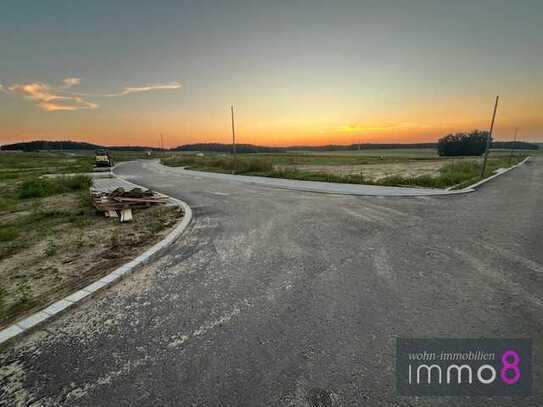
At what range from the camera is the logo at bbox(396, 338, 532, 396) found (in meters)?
2.12

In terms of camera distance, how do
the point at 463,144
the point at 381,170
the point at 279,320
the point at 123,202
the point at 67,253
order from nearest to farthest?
1. the point at 279,320
2. the point at 67,253
3. the point at 123,202
4. the point at 381,170
5. the point at 463,144

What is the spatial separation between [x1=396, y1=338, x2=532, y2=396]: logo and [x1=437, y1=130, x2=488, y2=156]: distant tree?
116725 millimetres

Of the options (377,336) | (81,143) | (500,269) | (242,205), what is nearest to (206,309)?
(377,336)

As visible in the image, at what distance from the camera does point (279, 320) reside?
9.48ft

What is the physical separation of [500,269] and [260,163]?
69.2ft

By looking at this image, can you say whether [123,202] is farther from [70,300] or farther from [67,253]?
[70,300]

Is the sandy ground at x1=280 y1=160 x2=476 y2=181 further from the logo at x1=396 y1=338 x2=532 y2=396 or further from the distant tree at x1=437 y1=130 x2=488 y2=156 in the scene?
the distant tree at x1=437 y1=130 x2=488 y2=156

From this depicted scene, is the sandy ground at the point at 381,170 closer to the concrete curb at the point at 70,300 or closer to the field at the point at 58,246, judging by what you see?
the field at the point at 58,246

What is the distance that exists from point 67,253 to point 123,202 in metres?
4.36

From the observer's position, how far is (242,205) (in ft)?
31.7

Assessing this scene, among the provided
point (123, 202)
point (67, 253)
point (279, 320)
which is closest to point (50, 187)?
point (123, 202)

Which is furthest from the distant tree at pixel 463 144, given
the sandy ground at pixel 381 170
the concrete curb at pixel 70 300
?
the concrete curb at pixel 70 300

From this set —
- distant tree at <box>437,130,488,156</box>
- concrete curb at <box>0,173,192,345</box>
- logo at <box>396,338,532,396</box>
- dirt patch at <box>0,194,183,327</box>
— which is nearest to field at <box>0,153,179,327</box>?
dirt patch at <box>0,194,183,327</box>

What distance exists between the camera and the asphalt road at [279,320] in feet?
6.72
